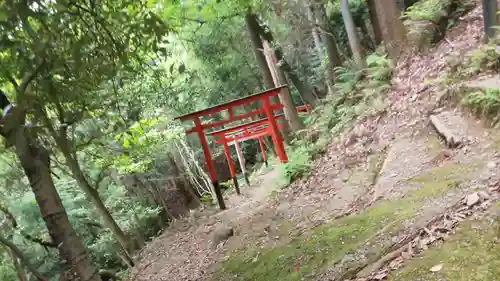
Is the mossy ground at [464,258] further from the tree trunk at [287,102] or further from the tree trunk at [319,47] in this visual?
the tree trunk at [319,47]

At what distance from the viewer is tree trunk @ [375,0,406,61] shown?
9.12m

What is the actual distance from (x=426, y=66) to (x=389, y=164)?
2718 mm

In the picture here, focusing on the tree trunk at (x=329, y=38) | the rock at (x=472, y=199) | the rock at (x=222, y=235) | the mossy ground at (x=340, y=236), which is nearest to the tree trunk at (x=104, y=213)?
the rock at (x=222, y=235)

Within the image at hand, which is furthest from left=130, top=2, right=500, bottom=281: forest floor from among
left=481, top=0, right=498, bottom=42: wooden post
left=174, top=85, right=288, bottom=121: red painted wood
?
left=174, top=85, right=288, bottom=121: red painted wood

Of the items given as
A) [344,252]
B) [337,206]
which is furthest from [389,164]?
[344,252]

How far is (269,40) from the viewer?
14.4m

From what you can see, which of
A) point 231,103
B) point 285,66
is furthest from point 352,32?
point 285,66

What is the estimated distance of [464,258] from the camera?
3.15 meters

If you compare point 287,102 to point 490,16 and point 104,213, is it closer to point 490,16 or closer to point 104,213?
point 104,213

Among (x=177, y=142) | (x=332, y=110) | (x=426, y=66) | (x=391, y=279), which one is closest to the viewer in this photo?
(x=391, y=279)

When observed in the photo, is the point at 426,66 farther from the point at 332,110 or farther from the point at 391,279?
the point at 391,279

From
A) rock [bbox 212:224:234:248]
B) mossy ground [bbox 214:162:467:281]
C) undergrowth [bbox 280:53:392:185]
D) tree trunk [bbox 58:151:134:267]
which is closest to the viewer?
mossy ground [bbox 214:162:467:281]

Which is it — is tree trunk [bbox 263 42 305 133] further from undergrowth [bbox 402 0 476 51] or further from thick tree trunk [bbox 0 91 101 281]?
thick tree trunk [bbox 0 91 101 281]

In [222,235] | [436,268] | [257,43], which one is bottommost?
[222,235]
